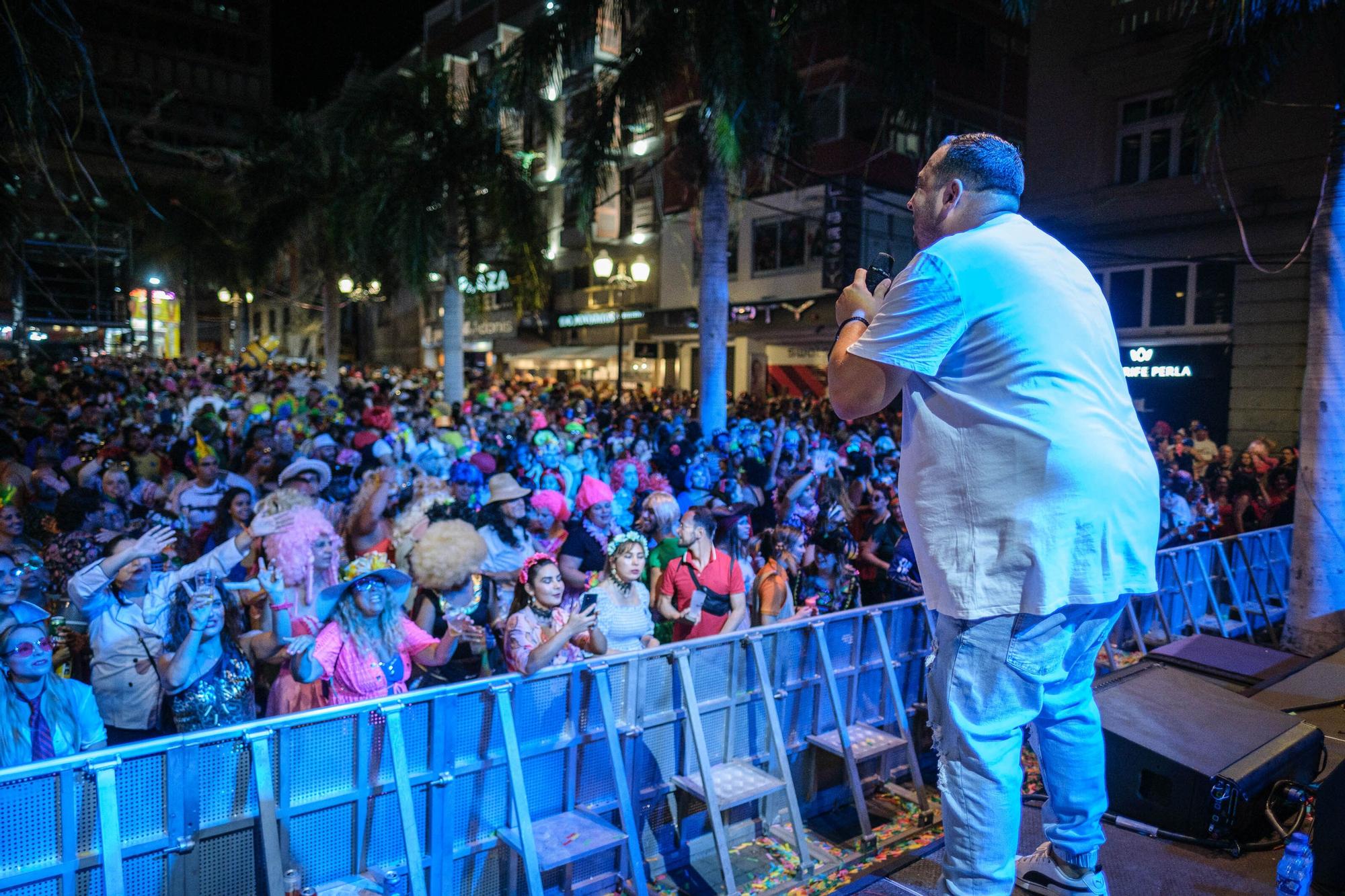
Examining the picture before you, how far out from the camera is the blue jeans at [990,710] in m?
1.95

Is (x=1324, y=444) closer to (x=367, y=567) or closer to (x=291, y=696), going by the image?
(x=367, y=567)

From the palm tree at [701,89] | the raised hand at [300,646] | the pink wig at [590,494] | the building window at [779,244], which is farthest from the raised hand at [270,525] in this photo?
the building window at [779,244]

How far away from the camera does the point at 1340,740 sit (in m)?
4.30

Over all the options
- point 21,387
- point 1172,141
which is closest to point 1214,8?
point 1172,141

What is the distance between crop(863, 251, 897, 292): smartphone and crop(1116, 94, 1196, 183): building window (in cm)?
1824

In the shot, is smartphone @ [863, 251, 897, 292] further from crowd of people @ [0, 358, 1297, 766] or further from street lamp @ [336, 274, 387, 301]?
street lamp @ [336, 274, 387, 301]

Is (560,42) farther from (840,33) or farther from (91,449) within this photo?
(91,449)

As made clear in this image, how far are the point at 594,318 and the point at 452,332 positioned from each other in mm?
17549

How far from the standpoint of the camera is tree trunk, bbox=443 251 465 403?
1866cm

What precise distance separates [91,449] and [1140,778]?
10498 millimetres

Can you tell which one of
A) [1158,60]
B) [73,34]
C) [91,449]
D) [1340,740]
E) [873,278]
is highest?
[1158,60]

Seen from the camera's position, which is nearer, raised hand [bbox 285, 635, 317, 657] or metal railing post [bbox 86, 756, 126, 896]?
metal railing post [bbox 86, 756, 126, 896]

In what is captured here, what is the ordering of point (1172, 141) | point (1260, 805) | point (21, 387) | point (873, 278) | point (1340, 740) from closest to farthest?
1. point (873, 278)
2. point (1260, 805)
3. point (1340, 740)
4. point (1172, 141)
5. point (21, 387)

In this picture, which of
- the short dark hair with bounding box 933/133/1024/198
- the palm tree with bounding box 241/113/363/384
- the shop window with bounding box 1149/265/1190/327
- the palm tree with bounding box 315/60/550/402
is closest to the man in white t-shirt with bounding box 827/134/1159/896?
the short dark hair with bounding box 933/133/1024/198
